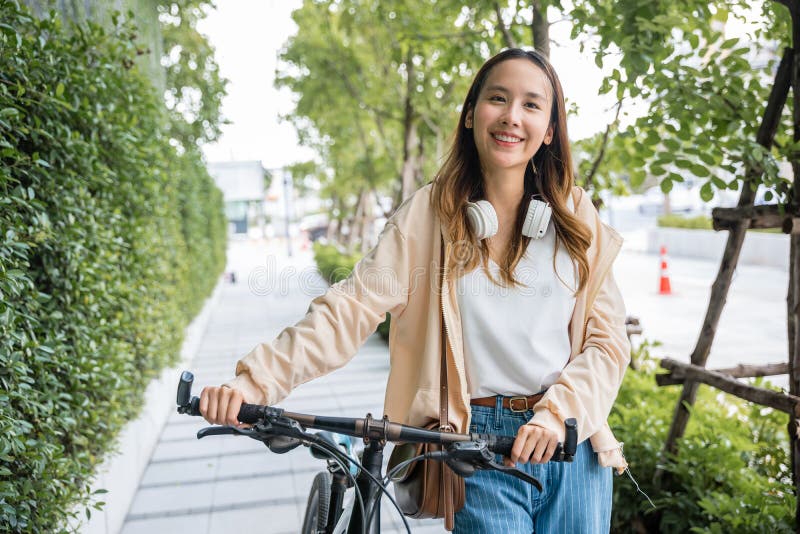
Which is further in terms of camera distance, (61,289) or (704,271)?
(704,271)

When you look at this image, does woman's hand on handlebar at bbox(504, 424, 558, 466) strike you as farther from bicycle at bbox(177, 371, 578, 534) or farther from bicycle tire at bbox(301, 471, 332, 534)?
bicycle tire at bbox(301, 471, 332, 534)

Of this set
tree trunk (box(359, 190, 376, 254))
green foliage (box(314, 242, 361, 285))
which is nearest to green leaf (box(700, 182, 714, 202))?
green foliage (box(314, 242, 361, 285))

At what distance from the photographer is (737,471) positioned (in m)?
3.07

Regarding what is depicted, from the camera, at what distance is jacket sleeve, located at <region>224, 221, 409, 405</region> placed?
1.55m

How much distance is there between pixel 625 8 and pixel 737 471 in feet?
6.74

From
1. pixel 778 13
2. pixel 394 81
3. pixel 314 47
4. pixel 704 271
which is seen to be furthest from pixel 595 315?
pixel 704 271

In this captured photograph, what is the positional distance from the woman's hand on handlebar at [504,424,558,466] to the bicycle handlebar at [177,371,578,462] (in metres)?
0.02

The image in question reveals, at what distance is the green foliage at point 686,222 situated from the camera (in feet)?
64.8

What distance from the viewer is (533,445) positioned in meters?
1.43

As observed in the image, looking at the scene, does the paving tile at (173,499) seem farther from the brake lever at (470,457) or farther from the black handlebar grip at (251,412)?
the brake lever at (470,457)

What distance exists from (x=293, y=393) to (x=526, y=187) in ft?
16.8

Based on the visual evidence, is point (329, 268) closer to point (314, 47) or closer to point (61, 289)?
point (314, 47)

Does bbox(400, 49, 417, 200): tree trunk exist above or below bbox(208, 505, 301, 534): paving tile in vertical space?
above

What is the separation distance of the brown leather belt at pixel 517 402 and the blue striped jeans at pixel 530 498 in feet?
0.04
